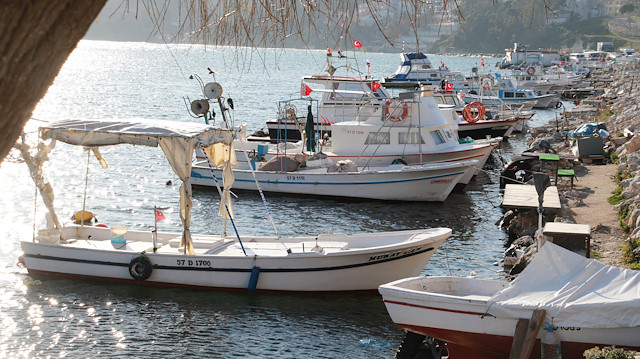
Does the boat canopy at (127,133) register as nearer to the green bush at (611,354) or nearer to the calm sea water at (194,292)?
the calm sea water at (194,292)

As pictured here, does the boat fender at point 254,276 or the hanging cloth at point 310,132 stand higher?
the hanging cloth at point 310,132

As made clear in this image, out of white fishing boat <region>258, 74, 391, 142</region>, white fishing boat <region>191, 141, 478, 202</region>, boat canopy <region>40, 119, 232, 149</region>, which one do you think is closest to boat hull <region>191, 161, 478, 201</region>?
white fishing boat <region>191, 141, 478, 202</region>

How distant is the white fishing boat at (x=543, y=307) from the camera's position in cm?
951

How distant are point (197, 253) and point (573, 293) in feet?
28.1

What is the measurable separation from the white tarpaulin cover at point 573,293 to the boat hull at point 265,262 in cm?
538

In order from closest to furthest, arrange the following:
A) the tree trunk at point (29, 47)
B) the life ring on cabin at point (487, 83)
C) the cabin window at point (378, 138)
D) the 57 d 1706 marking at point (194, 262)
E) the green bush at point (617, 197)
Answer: the tree trunk at point (29, 47) → the 57 d 1706 marking at point (194, 262) → the green bush at point (617, 197) → the cabin window at point (378, 138) → the life ring on cabin at point (487, 83)

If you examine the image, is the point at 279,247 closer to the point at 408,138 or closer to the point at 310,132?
the point at 408,138

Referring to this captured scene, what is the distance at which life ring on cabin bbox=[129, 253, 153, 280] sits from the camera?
51.1 ft

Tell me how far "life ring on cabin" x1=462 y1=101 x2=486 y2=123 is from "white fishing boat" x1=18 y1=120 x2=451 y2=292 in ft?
78.9

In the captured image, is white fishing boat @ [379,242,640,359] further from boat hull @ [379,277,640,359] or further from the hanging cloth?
the hanging cloth

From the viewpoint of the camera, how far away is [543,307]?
9.66m

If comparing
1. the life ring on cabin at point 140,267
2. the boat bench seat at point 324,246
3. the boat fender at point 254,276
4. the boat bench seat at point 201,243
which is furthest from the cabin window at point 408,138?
the life ring on cabin at point 140,267

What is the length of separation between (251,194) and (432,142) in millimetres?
6865

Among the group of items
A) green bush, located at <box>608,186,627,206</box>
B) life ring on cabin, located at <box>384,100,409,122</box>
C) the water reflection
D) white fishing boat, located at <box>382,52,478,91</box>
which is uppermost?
white fishing boat, located at <box>382,52,478,91</box>
